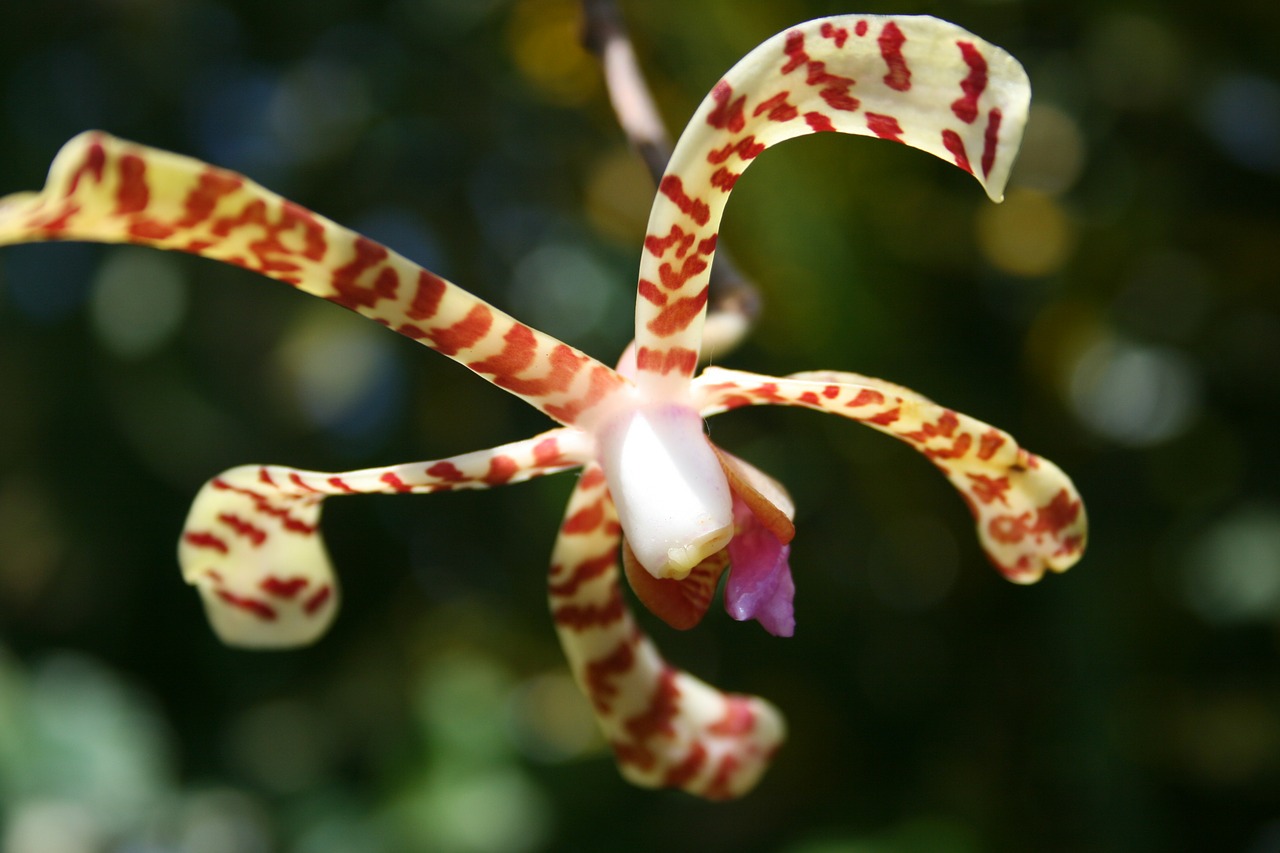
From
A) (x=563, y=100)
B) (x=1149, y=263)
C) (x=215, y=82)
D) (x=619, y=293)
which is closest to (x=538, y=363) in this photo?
(x=619, y=293)

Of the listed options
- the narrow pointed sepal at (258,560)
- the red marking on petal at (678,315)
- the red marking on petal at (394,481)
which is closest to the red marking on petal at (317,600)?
the narrow pointed sepal at (258,560)

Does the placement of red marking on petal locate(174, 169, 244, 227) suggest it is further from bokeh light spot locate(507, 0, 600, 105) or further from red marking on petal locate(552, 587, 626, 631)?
bokeh light spot locate(507, 0, 600, 105)

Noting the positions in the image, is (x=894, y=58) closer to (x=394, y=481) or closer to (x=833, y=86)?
(x=833, y=86)

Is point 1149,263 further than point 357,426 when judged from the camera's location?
No

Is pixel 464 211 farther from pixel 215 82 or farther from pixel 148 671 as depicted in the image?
pixel 148 671

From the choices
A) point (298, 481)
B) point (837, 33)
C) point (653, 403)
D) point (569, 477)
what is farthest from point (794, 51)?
point (569, 477)

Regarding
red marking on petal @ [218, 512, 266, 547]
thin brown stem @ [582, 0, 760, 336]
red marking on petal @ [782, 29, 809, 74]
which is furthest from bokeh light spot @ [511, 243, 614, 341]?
red marking on petal @ [782, 29, 809, 74]
